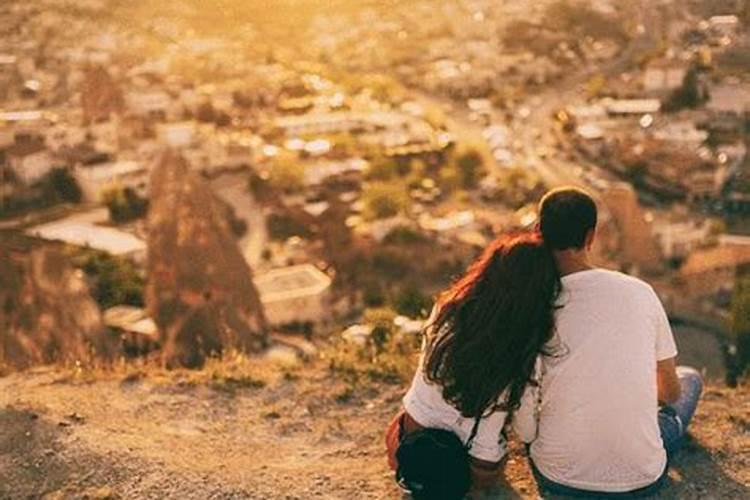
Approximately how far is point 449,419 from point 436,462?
0.11m

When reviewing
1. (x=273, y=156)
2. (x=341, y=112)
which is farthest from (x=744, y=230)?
(x=341, y=112)

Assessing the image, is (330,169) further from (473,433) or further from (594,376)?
(594,376)

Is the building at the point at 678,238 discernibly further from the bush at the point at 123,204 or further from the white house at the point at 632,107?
the white house at the point at 632,107

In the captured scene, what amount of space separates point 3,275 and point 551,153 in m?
17.9

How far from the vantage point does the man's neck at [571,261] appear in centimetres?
257

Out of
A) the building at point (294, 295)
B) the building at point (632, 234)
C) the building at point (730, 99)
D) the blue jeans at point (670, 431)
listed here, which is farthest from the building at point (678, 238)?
the blue jeans at point (670, 431)

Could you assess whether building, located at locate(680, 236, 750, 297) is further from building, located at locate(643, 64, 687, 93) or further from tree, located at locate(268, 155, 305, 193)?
building, located at locate(643, 64, 687, 93)

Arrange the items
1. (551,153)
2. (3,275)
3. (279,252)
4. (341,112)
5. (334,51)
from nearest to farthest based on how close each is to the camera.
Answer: (3,275) < (279,252) < (551,153) < (341,112) < (334,51)

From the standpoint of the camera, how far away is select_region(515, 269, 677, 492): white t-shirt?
8.39 ft

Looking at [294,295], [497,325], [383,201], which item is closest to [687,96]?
[383,201]

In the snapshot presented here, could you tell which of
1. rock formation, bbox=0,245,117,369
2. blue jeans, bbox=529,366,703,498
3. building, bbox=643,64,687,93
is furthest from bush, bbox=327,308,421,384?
building, bbox=643,64,687,93

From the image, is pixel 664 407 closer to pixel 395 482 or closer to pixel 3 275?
pixel 395 482

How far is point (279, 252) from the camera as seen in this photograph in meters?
16.2

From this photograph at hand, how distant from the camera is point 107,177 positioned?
19.8 m
